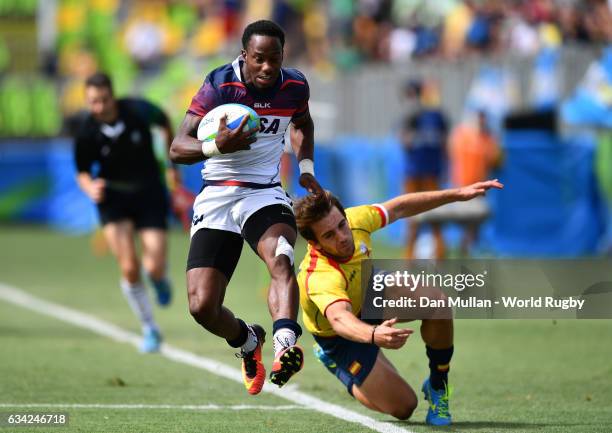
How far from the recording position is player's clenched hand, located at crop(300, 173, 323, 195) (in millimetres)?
7784

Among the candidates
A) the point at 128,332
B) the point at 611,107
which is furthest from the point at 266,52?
the point at 611,107

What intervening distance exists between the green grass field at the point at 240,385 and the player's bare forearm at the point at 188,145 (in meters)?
1.57

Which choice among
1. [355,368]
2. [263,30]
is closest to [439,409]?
[355,368]

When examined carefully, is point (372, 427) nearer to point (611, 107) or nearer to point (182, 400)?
point (182, 400)

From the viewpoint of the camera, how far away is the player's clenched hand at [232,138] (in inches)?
289

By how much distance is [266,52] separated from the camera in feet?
25.1

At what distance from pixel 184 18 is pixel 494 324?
18.5m

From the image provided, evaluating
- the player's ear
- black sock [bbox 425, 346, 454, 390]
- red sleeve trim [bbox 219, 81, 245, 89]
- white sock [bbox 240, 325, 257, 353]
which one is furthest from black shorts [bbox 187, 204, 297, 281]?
black sock [bbox 425, 346, 454, 390]

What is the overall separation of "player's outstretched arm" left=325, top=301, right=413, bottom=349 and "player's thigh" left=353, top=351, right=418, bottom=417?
763 millimetres

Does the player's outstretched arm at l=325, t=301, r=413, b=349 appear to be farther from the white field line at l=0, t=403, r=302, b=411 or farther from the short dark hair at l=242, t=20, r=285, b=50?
the short dark hair at l=242, t=20, r=285, b=50

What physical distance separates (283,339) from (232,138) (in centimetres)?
116

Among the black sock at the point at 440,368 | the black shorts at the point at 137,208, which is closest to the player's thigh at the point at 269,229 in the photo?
the black sock at the point at 440,368

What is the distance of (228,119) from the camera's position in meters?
7.48

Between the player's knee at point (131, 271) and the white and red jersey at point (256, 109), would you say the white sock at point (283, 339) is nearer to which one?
the white and red jersey at point (256, 109)
